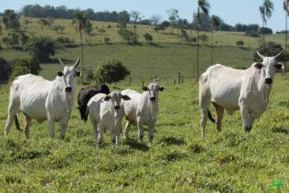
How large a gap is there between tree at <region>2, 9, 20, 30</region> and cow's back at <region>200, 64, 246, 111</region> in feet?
413

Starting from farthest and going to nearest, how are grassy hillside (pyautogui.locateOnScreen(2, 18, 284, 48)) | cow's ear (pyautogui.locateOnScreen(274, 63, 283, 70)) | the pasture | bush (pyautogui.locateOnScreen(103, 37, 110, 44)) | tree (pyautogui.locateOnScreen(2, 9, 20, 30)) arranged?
tree (pyautogui.locateOnScreen(2, 9, 20, 30)) < grassy hillside (pyautogui.locateOnScreen(2, 18, 284, 48)) < bush (pyautogui.locateOnScreen(103, 37, 110, 44)) < cow's ear (pyautogui.locateOnScreen(274, 63, 283, 70)) < the pasture

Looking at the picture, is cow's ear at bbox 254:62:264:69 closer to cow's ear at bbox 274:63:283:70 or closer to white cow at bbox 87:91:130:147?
cow's ear at bbox 274:63:283:70

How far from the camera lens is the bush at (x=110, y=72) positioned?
71750mm

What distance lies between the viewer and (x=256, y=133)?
42.4ft

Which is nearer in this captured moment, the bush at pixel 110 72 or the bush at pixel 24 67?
the bush at pixel 110 72

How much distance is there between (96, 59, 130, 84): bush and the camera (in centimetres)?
7175

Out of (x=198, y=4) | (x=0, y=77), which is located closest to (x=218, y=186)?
(x=198, y=4)

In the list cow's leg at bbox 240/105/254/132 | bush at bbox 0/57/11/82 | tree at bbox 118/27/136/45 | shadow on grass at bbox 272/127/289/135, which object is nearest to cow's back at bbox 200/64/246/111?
cow's leg at bbox 240/105/254/132

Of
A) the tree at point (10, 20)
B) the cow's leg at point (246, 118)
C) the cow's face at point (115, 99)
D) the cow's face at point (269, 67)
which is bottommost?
the tree at point (10, 20)

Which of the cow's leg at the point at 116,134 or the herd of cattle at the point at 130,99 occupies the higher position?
the herd of cattle at the point at 130,99

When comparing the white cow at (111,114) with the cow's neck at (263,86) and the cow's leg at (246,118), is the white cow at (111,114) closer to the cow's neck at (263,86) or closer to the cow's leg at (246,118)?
the cow's leg at (246,118)

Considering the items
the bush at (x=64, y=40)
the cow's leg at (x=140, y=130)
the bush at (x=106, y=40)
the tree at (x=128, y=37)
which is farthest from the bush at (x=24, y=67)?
the cow's leg at (x=140, y=130)

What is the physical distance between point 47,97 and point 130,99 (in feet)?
7.51

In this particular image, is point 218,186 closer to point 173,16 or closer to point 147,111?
point 147,111
